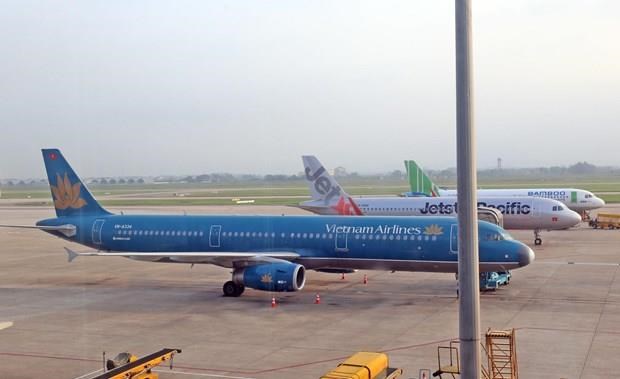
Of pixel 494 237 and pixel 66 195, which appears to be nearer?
pixel 494 237

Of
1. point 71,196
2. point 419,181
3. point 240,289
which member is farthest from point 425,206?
point 71,196

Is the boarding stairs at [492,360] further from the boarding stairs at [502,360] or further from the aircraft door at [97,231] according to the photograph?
the aircraft door at [97,231]

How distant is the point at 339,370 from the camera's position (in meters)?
12.5

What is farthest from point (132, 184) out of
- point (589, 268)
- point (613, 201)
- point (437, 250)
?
point (613, 201)

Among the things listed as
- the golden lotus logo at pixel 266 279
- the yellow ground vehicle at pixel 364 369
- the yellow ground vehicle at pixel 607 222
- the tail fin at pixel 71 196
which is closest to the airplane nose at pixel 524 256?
the golden lotus logo at pixel 266 279

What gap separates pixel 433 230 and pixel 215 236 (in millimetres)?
8950

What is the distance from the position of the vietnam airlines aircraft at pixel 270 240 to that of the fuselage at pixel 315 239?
36 mm

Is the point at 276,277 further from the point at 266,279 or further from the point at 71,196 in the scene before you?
the point at 71,196

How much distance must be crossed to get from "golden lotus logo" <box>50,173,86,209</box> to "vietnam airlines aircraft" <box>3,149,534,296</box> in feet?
0.13

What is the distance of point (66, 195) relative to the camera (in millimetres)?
30594

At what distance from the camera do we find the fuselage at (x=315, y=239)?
86.5ft

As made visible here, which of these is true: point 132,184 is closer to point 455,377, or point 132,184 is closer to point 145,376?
point 145,376

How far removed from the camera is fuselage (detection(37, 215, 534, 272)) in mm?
26375

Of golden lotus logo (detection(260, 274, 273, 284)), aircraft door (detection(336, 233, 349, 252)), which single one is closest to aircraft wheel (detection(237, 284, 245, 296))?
golden lotus logo (detection(260, 274, 273, 284))
